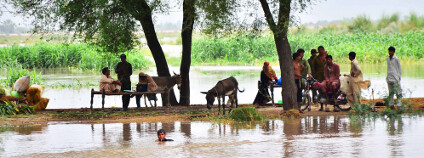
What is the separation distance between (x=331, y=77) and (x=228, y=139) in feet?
17.6

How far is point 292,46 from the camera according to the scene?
2132 inches

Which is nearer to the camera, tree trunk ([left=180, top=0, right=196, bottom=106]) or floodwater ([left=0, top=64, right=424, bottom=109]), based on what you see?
tree trunk ([left=180, top=0, right=196, bottom=106])

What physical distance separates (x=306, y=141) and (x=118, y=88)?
295 inches

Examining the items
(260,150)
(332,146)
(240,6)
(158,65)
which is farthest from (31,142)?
(158,65)

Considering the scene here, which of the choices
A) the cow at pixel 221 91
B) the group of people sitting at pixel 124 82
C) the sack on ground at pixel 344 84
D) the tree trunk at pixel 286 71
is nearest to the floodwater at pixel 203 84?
the sack on ground at pixel 344 84

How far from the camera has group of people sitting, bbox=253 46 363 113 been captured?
56.4 ft

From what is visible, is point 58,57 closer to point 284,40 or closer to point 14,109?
point 14,109

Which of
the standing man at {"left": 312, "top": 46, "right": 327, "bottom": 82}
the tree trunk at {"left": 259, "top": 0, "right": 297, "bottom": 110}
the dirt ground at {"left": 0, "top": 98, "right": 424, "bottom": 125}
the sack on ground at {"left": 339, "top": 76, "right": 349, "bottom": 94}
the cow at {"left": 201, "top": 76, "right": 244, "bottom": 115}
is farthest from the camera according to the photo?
the standing man at {"left": 312, "top": 46, "right": 327, "bottom": 82}

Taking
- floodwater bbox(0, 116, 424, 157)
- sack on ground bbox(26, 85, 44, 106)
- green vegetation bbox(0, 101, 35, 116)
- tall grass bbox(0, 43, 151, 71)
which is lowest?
floodwater bbox(0, 116, 424, 157)

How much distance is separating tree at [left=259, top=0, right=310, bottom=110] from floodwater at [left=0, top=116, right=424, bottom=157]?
1.16m

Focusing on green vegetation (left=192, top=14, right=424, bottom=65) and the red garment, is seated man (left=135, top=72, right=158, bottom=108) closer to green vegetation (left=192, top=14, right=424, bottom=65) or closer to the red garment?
the red garment

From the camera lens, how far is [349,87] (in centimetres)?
1736

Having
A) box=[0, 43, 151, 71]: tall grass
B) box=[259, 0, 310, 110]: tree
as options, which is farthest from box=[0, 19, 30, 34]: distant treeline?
box=[259, 0, 310, 110]: tree

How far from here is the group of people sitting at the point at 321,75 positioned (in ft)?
56.4
